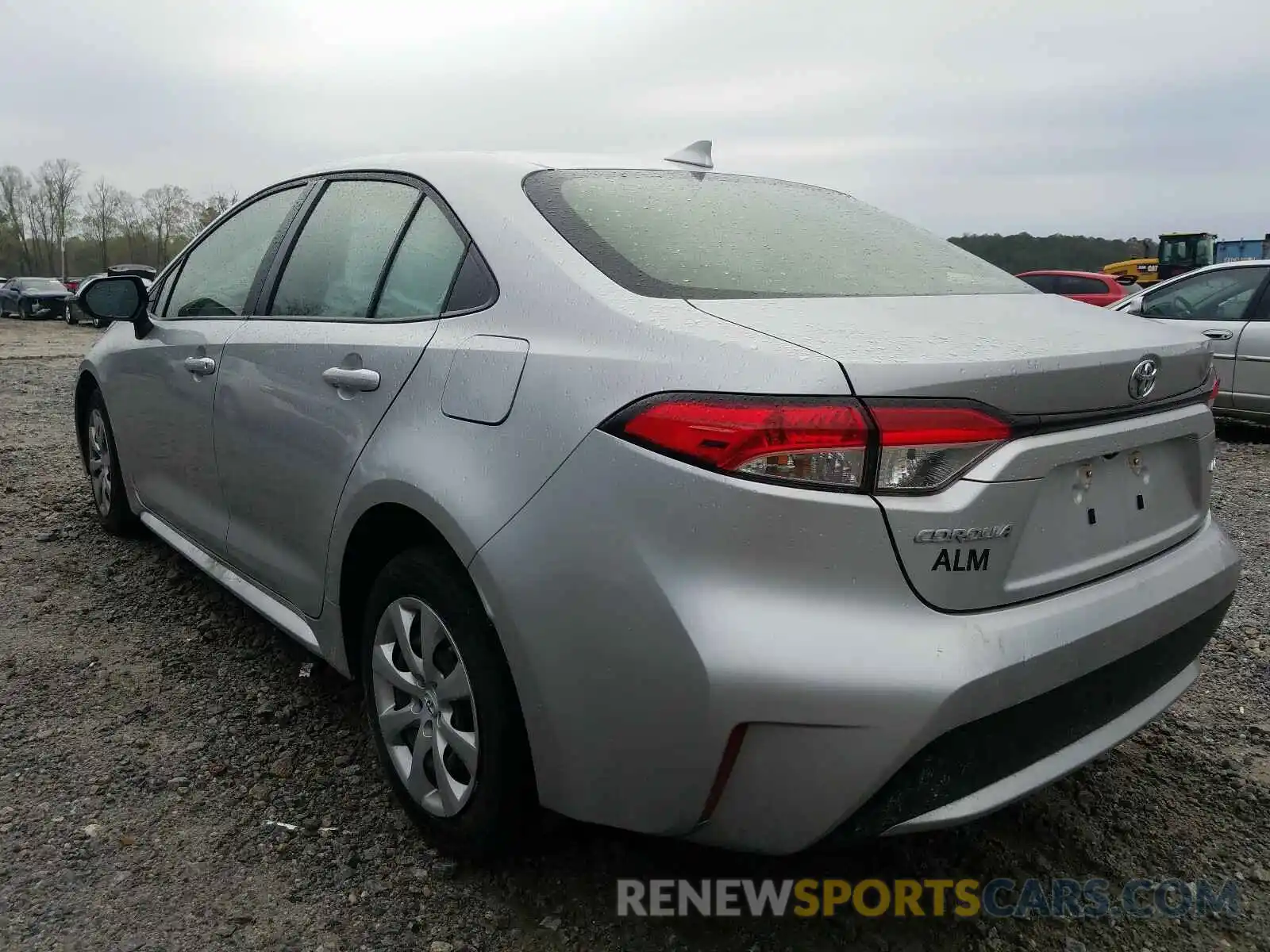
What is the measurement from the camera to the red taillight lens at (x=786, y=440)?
5.02ft

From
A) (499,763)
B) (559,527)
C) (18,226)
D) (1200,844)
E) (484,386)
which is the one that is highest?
(18,226)

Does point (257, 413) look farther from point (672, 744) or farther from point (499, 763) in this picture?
point (672, 744)

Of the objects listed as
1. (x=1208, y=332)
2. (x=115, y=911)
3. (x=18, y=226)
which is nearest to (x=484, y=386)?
(x=115, y=911)

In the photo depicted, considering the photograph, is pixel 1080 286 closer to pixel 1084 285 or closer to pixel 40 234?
pixel 1084 285

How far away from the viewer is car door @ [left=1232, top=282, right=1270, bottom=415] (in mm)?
7020

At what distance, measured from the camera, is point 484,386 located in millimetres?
1925

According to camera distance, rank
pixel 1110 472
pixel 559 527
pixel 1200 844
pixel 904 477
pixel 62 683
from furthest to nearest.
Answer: pixel 62 683
pixel 1200 844
pixel 1110 472
pixel 559 527
pixel 904 477

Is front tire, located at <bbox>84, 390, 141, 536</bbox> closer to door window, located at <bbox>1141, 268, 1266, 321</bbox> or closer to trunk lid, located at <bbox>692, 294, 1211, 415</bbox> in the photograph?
trunk lid, located at <bbox>692, 294, 1211, 415</bbox>

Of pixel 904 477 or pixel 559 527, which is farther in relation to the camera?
pixel 559 527

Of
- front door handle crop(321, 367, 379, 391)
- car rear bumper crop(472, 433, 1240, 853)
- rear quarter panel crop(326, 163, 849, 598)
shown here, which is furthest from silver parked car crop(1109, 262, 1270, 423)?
front door handle crop(321, 367, 379, 391)

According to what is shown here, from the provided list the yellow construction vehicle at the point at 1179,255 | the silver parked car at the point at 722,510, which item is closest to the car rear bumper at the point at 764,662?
the silver parked car at the point at 722,510

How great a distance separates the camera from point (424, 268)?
7.52 feet

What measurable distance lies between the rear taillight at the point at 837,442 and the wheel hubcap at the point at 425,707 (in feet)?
2.46

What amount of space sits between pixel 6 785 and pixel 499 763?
4.72 feet
